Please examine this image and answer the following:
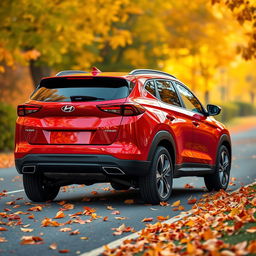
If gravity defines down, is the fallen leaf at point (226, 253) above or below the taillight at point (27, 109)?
below

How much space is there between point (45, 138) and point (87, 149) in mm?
649

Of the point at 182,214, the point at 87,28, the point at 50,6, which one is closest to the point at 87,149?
the point at 182,214

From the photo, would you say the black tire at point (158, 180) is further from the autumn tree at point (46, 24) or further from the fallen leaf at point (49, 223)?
the autumn tree at point (46, 24)

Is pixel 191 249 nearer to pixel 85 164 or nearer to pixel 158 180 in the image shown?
pixel 85 164

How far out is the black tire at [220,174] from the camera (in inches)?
483

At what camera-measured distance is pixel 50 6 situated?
2209 centimetres

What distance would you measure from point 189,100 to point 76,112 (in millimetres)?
2806

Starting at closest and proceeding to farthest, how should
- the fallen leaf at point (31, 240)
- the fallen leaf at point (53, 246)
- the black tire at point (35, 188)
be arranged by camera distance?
the fallen leaf at point (53, 246)
the fallen leaf at point (31, 240)
the black tire at point (35, 188)

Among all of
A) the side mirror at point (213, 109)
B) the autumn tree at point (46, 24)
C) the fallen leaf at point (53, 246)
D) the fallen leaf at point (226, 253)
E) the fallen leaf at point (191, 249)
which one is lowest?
the fallen leaf at point (53, 246)

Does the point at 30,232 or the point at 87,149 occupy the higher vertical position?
the point at 87,149

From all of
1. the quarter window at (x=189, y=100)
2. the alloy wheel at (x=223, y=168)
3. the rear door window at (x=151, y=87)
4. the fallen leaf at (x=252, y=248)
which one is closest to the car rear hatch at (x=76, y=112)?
the rear door window at (x=151, y=87)

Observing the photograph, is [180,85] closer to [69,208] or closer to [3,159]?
[69,208]

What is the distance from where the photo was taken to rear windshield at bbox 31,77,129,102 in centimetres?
967

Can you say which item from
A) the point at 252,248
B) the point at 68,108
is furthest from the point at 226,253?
the point at 68,108
